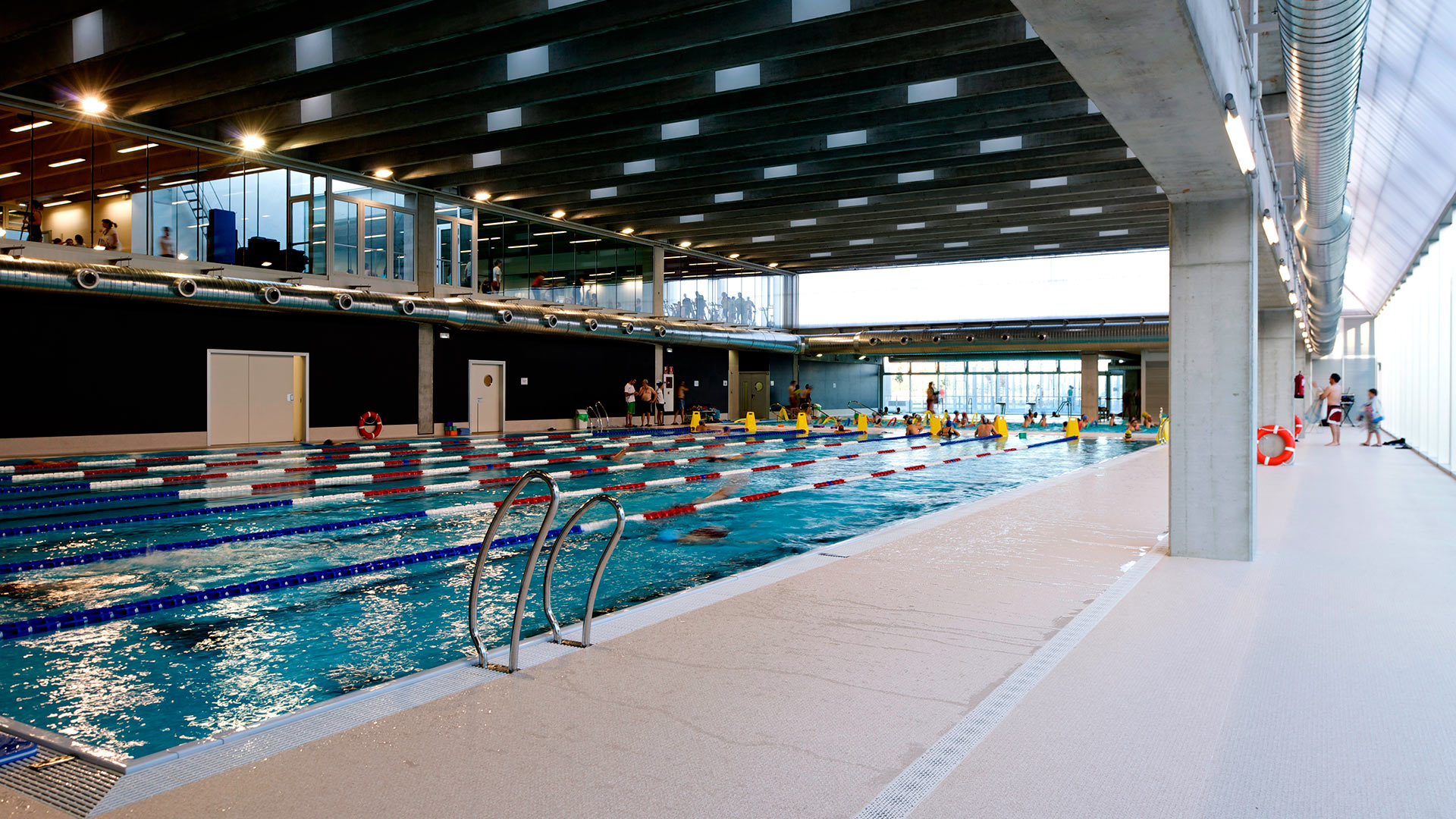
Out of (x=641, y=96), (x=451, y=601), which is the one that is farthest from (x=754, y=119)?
(x=451, y=601)

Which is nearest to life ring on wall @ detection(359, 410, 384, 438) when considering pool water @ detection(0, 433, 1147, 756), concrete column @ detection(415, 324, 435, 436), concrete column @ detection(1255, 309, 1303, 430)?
concrete column @ detection(415, 324, 435, 436)

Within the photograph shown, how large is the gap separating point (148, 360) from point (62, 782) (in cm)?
1600

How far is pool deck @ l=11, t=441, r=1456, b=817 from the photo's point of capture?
2465 mm

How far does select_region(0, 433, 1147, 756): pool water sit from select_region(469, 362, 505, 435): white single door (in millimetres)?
10203

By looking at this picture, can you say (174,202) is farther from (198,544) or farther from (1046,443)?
(1046,443)

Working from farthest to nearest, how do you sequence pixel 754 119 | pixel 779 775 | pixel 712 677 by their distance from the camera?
pixel 754 119
pixel 712 677
pixel 779 775

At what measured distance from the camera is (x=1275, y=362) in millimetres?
19375

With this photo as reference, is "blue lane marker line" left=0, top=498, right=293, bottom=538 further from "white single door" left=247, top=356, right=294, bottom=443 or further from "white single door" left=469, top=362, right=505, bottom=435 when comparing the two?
"white single door" left=469, top=362, right=505, bottom=435

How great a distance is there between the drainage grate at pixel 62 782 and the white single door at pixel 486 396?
1953 centimetres

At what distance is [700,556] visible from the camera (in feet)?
23.0

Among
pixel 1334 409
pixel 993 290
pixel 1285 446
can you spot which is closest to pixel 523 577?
pixel 1285 446

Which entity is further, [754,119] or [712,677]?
[754,119]

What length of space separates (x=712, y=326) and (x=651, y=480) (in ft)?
54.2

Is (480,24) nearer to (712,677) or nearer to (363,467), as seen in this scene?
(363,467)
